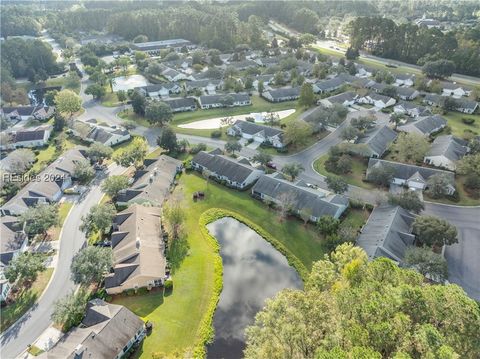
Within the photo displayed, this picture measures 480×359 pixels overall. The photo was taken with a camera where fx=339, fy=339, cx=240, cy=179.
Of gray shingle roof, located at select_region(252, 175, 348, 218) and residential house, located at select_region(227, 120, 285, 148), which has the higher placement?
gray shingle roof, located at select_region(252, 175, 348, 218)

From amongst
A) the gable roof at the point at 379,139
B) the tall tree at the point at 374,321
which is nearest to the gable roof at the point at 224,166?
the gable roof at the point at 379,139

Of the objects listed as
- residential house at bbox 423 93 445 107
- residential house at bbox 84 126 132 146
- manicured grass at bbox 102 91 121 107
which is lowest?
manicured grass at bbox 102 91 121 107

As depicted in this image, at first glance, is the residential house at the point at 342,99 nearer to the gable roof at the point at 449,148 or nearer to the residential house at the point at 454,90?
the residential house at the point at 454,90

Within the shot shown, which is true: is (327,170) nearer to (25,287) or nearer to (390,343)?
(390,343)

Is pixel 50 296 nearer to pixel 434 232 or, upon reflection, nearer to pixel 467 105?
pixel 434 232

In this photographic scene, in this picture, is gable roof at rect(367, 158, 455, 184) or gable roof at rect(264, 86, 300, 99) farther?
gable roof at rect(264, 86, 300, 99)

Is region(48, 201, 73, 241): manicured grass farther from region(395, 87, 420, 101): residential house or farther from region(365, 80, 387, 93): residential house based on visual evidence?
region(395, 87, 420, 101): residential house

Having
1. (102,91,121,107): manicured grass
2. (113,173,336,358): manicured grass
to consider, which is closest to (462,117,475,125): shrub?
(113,173,336,358): manicured grass

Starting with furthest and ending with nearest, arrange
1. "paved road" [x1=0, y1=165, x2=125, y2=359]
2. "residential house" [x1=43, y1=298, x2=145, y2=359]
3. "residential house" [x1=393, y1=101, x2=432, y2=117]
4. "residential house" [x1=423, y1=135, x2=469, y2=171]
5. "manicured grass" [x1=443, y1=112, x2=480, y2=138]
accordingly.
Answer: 1. "residential house" [x1=393, y1=101, x2=432, y2=117]
2. "manicured grass" [x1=443, y1=112, x2=480, y2=138]
3. "residential house" [x1=423, y1=135, x2=469, y2=171]
4. "paved road" [x1=0, y1=165, x2=125, y2=359]
5. "residential house" [x1=43, y1=298, x2=145, y2=359]
